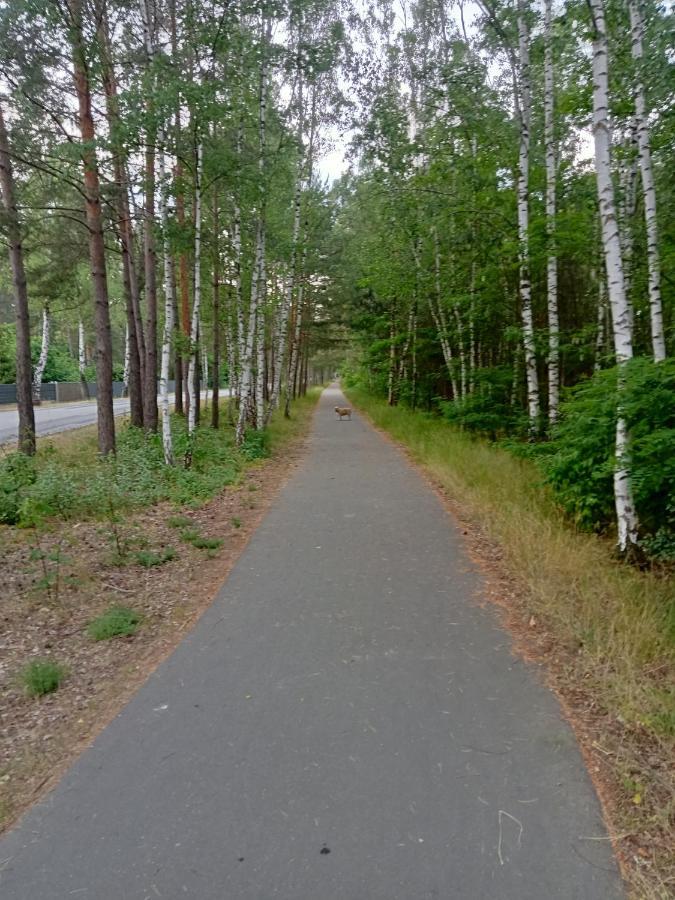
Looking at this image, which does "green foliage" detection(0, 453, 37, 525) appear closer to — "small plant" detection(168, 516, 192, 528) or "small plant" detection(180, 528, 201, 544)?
"small plant" detection(168, 516, 192, 528)

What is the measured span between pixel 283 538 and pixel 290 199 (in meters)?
13.8

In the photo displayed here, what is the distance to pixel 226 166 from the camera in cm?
985

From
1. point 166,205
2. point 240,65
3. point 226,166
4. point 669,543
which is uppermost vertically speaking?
point 240,65

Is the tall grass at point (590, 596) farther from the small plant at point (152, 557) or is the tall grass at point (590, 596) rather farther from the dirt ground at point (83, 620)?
the small plant at point (152, 557)

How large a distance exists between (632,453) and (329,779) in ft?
14.3

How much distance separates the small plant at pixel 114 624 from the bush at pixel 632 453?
4.90 metres

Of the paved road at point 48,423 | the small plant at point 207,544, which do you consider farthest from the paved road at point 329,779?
the paved road at point 48,423

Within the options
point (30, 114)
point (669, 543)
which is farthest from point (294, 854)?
point (30, 114)

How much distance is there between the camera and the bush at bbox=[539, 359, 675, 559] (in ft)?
17.2

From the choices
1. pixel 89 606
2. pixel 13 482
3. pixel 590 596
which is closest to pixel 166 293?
pixel 13 482

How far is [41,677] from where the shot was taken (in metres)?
3.75

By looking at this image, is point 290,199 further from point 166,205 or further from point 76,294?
point 166,205

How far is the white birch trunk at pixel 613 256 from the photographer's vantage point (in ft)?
18.0

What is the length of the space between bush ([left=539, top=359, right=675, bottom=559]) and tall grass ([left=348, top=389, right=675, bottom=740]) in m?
0.43
